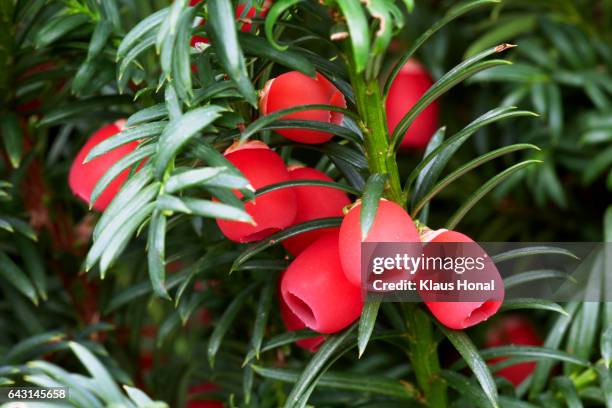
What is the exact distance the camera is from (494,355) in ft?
2.20

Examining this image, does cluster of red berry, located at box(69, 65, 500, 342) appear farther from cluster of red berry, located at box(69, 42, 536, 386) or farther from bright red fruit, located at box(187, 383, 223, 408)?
bright red fruit, located at box(187, 383, 223, 408)

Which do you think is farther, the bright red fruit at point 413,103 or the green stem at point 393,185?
the bright red fruit at point 413,103

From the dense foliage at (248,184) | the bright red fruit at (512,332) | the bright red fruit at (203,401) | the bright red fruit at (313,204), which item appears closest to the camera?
the dense foliage at (248,184)

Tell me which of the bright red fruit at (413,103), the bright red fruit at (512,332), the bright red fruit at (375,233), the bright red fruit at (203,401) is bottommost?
the bright red fruit at (203,401)

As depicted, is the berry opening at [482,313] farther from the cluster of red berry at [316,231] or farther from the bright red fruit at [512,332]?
the bright red fruit at [512,332]

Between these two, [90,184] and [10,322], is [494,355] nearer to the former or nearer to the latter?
[90,184]

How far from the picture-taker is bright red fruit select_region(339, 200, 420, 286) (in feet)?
1.69

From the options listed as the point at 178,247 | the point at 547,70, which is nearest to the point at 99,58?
the point at 178,247

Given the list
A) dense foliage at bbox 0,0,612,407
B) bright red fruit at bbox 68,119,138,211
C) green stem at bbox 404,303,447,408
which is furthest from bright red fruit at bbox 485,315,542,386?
bright red fruit at bbox 68,119,138,211

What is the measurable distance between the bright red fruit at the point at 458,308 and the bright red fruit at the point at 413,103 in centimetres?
51

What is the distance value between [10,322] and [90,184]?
1.07 ft

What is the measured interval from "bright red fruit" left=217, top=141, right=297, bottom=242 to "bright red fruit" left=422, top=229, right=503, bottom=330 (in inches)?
4.2

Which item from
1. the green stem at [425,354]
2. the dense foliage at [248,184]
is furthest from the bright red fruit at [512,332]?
the green stem at [425,354]

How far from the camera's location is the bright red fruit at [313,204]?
0.62 meters
